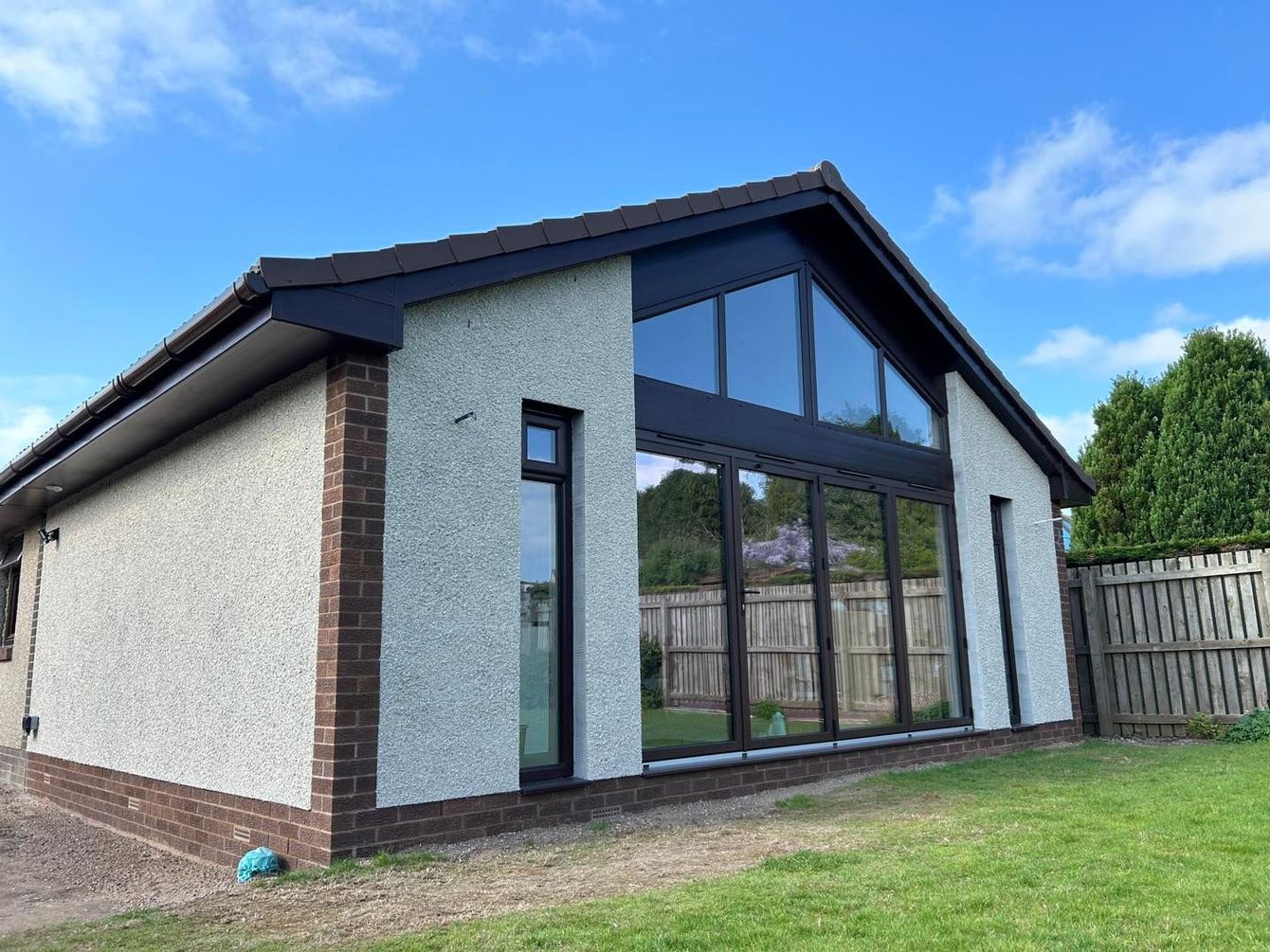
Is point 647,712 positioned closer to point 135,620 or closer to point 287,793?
point 287,793

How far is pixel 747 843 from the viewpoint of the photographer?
532cm

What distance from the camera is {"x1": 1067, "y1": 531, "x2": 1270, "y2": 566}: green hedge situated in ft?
34.5

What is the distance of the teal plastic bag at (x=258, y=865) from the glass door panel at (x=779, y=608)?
3.57m

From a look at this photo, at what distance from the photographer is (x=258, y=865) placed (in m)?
5.09

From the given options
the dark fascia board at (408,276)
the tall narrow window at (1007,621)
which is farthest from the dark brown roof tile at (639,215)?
the tall narrow window at (1007,621)

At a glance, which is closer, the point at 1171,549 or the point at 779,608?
the point at 779,608

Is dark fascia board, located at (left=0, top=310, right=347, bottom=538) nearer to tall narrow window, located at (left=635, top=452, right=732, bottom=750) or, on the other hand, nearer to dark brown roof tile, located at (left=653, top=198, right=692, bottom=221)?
tall narrow window, located at (left=635, top=452, right=732, bottom=750)

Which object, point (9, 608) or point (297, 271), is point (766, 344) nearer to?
point (297, 271)

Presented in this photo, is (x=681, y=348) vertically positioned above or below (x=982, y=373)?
below

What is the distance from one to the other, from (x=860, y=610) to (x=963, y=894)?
4698mm

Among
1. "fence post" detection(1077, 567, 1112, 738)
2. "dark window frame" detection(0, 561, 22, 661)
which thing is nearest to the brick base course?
"dark window frame" detection(0, 561, 22, 661)

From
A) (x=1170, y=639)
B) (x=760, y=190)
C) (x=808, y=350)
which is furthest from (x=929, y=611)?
(x=760, y=190)

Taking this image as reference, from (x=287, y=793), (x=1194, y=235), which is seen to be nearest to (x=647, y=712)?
(x=287, y=793)

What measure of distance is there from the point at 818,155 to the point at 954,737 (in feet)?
18.8
